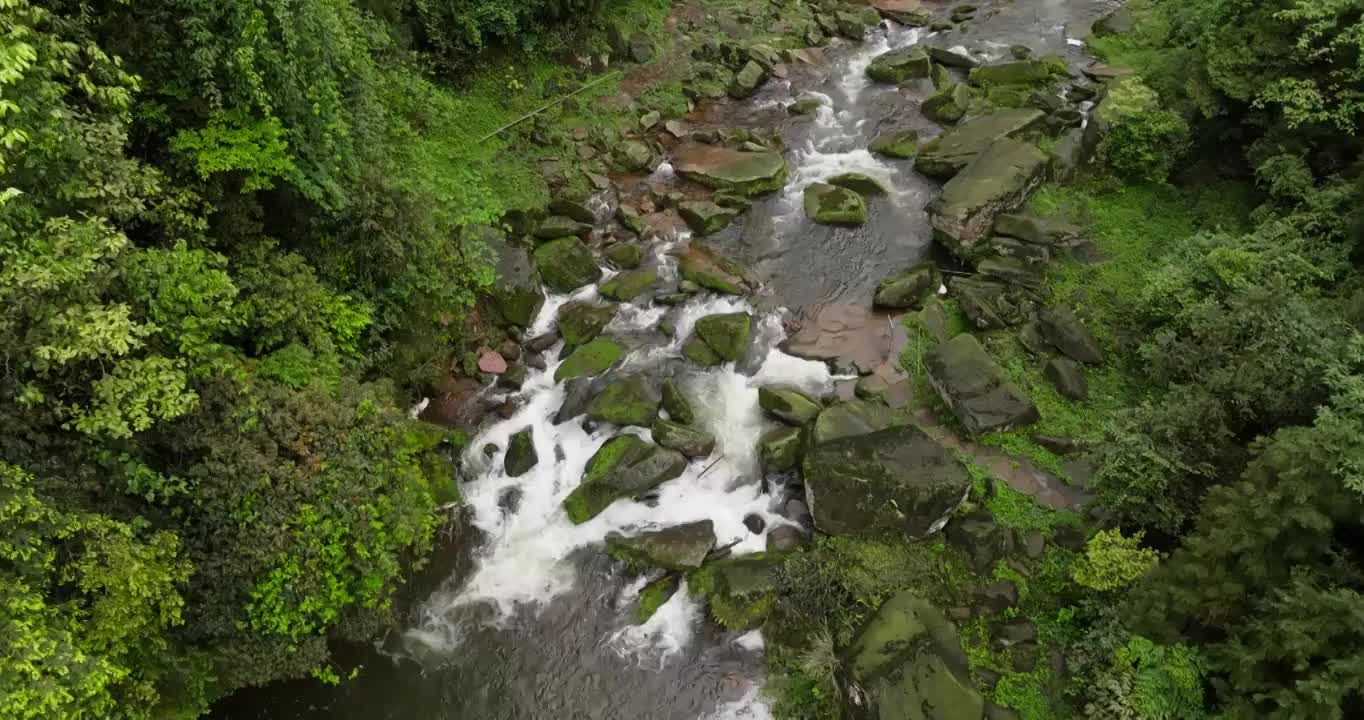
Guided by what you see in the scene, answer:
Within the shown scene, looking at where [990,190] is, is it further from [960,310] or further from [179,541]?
[179,541]

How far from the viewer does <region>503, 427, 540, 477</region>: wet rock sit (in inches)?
536

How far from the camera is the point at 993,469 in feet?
42.9

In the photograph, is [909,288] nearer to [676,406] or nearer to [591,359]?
[676,406]

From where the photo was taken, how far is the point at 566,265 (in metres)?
16.6

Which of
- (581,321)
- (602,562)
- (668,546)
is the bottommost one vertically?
(602,562)

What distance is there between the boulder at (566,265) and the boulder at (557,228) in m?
0.26

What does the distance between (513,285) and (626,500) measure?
17.5 feet

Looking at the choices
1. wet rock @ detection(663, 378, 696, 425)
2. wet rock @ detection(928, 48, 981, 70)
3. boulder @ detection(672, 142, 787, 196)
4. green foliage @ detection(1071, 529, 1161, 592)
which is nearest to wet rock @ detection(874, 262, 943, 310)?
boulder @ detection(672, 142, 787, 196)

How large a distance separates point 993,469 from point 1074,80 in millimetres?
14899

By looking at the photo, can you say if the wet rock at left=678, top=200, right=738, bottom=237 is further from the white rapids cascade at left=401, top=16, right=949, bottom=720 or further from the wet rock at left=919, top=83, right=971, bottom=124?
the wet rock at left=919, top=83, right=971, bottom=124

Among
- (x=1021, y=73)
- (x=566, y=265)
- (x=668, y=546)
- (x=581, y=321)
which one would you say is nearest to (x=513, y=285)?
(x=566, y=265)

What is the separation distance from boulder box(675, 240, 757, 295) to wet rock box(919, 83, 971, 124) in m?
8.60

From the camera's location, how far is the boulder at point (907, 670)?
31.8ft

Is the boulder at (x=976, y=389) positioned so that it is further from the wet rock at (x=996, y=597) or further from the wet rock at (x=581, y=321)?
the wet rock at (x=581, y=321)
